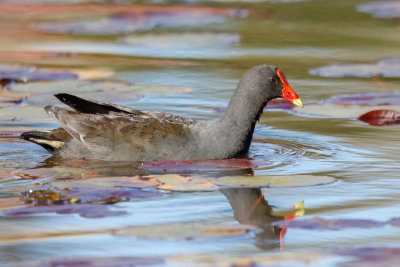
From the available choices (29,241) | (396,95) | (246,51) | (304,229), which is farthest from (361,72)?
(29,241)

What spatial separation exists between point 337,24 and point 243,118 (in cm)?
639

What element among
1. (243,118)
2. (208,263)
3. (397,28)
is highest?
(397,28)

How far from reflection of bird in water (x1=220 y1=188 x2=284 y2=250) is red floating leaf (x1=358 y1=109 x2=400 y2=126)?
2512mm

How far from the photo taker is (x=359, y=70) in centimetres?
919

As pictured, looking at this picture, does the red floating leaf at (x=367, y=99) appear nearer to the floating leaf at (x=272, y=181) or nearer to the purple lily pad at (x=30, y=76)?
the floating leaf at (x=272, y=181)

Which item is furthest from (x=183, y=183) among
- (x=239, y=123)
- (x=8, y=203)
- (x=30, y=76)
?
(x=30, y=76)

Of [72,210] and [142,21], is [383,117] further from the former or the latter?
[142,21]

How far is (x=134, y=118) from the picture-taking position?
20.5 ft

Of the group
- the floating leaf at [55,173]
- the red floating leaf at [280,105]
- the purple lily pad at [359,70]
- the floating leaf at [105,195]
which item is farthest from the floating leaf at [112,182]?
the purple lily pad at [359,70]

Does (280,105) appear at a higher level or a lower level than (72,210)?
higher

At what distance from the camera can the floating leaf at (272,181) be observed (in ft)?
17.0

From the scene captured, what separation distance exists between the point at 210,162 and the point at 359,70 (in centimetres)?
368

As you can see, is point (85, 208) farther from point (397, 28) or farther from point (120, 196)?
point (397, 28)

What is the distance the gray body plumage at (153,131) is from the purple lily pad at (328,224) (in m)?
1.80
